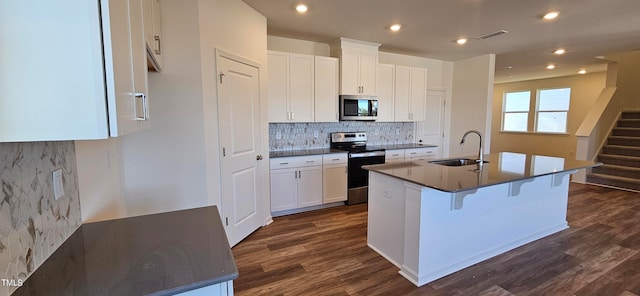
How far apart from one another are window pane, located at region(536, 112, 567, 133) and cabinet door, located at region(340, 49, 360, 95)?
6691 millimetres

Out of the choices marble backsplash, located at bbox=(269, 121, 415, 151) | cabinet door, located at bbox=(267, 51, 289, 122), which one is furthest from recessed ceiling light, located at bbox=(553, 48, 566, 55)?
cabinet door, located at bbox=(267, 51, 289, 122)

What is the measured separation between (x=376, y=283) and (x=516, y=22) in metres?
3.38

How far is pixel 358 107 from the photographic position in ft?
14.3

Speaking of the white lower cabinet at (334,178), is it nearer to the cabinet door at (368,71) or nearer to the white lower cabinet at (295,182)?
the white lower cabinet at (295,182)

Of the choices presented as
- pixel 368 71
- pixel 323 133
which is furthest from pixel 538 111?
pixel 323 133

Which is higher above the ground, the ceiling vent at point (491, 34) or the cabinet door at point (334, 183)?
the ceiling vent at point (491, 34)

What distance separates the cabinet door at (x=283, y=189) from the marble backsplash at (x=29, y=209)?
2.47 m

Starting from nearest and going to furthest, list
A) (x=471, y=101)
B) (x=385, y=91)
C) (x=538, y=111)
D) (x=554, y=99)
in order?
(x=385, y=91), (x=471, y=101), (x=554, y=99), (x=538, y=111)

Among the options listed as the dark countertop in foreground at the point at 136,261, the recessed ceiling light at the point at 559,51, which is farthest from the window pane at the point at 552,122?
the dark countertop in foreground at the point at 136,261

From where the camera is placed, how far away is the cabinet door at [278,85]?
146 inches

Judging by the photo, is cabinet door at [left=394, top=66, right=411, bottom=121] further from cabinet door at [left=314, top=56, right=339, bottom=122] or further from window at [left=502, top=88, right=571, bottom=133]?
window at [left=502, top=88, right=571, bottom=133]

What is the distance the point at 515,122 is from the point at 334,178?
24.1 ft

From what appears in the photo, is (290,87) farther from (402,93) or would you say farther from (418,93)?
(418,93)

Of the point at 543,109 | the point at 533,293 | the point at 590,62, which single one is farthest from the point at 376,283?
the point at 543,109
